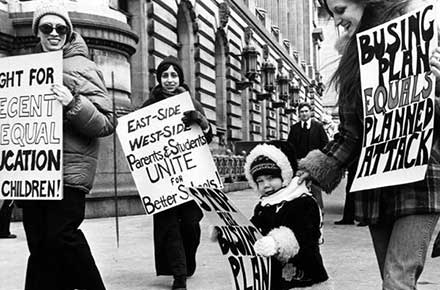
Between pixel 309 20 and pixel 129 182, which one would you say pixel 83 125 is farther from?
pixel 309 20

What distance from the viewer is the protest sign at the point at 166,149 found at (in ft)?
16.8

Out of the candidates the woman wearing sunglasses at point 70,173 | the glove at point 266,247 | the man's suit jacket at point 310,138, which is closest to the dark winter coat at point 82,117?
the woman wearing sunglasses at point 70,173

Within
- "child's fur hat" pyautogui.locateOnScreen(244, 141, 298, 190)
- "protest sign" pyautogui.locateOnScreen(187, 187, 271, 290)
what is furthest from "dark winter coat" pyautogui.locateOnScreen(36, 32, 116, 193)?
"child's fur hat" pyautogui.locateOnScreen(244, 141, 298, 190)

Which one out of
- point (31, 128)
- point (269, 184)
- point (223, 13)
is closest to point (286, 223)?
point (269, 184)

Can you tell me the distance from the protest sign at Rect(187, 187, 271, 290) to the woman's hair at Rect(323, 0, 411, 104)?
29.1 inches

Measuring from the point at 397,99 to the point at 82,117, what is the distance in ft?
5.66

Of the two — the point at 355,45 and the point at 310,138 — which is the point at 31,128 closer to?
the point at 355,45

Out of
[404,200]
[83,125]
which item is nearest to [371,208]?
[404,200]

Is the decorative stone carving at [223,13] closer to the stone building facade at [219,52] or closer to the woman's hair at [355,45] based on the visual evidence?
the stone building facade at [219,52]

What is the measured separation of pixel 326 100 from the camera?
246ft

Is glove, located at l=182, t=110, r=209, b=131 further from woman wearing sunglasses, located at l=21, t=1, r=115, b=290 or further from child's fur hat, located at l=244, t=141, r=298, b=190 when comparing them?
child's fur hat, located at l=244, t=141, r=298, b=190

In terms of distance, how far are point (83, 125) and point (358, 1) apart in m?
1.64

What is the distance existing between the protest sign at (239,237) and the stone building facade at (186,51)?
2390mm

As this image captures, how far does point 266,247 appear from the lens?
10.2 feet
